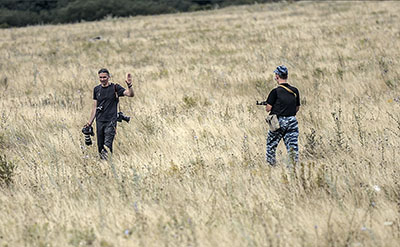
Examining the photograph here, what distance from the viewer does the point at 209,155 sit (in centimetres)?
694

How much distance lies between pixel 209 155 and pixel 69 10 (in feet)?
155

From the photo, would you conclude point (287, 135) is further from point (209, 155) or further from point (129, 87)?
point (129, 87)

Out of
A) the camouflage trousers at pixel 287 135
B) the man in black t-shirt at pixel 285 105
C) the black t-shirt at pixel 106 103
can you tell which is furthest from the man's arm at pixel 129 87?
the camouflage trousers at pixel 287 135

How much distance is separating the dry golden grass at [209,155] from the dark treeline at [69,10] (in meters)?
32.4

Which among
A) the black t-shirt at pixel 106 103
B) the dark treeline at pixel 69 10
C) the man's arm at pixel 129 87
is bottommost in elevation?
the black t-shirt at pixel 106 103

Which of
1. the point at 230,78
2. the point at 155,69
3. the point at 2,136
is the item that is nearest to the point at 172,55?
the point at 155,69

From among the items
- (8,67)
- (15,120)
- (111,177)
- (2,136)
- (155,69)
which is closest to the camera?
(111,177)

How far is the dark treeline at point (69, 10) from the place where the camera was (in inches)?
1879

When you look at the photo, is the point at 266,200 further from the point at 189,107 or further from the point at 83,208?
the point at 189,107

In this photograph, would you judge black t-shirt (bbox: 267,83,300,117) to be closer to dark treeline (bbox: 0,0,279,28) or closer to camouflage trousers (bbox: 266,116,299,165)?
camouflage trousers (bbox: 266,116,299,165)

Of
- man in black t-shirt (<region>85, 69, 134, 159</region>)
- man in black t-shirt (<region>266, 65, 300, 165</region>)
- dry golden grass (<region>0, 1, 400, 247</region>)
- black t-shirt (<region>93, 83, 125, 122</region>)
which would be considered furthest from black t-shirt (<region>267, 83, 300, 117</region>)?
black t-shirt (<region>93, 83, 125, 122</region>)

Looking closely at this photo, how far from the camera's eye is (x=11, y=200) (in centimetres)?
543

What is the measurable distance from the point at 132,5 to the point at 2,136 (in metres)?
47.2

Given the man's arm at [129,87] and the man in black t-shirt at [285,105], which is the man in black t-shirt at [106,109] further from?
the man in black t-shirt at [285,105]
